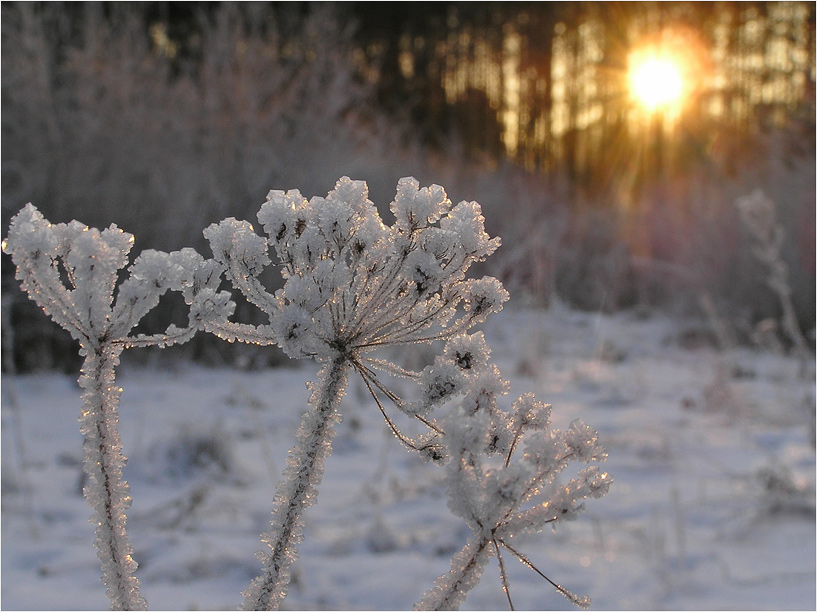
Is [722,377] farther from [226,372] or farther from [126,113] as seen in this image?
[126,113]

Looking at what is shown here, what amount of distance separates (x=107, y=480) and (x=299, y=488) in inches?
9.2

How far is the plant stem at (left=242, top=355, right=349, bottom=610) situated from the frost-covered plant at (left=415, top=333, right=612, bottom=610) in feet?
0.41

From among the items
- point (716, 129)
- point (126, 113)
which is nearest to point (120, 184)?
point (126, 113)

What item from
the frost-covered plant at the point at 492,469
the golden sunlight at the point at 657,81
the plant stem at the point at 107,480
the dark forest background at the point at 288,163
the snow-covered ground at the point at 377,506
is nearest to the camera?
the frost-covered plant at the point at 492,469

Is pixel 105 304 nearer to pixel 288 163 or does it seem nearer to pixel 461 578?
pixel 461 578

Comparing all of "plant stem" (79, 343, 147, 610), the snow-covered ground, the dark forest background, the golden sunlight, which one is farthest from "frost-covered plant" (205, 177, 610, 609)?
the golden sunlight

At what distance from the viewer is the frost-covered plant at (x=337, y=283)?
30.5 inches

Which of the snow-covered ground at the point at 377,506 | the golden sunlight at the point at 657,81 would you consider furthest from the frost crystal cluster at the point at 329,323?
the golden sunlight at the point at 657,81

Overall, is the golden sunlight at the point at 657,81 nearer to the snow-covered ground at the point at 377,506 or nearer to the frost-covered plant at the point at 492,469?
the snow-covered ground at the point at 377,506

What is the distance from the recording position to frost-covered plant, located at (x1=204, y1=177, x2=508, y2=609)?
2.54 ft

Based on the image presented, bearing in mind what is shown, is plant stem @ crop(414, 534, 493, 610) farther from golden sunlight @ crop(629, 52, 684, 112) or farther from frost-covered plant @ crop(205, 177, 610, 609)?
golden sunlight @ crop(629, 52, 684, 112)

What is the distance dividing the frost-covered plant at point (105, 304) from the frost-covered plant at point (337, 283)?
5 centimetres

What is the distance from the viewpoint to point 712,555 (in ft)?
8.80

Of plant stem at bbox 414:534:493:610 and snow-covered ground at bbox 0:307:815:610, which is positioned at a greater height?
plant stem at bbox 414:534:493:610
